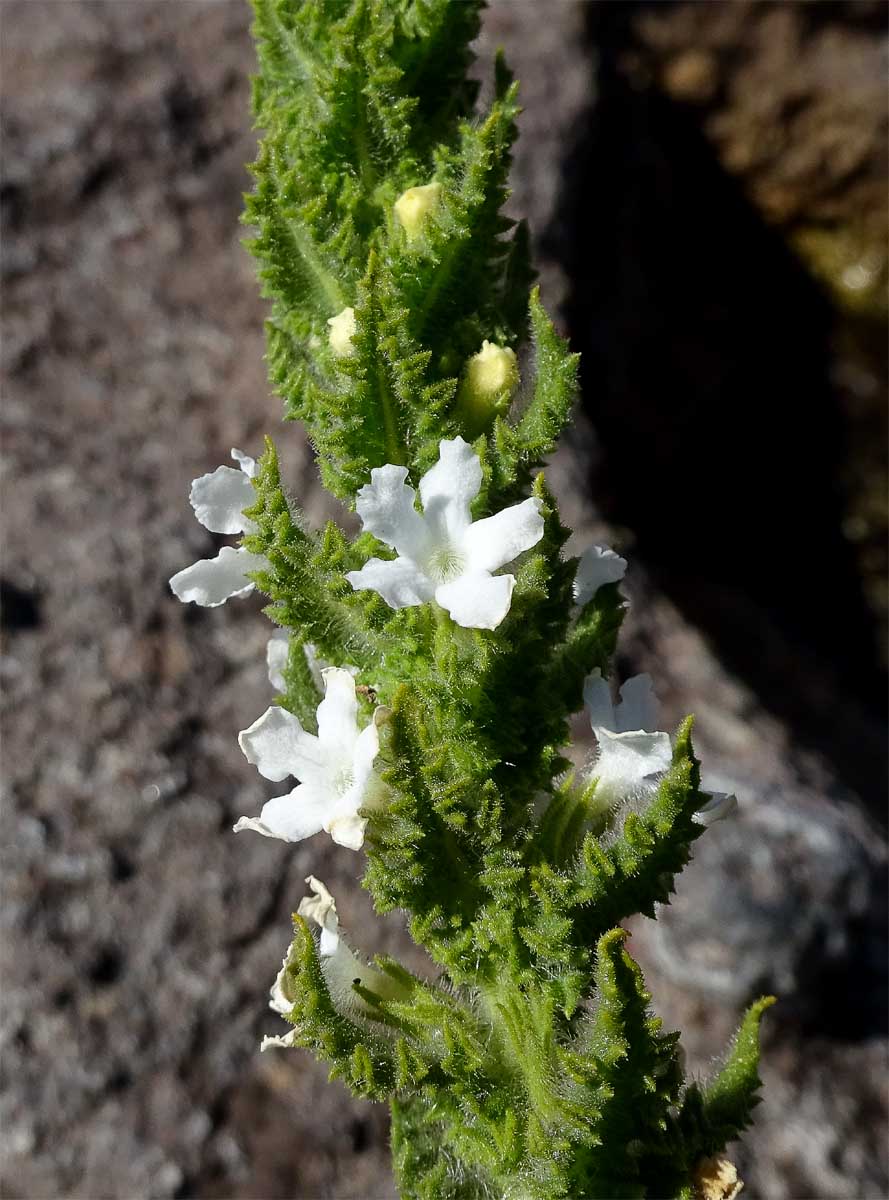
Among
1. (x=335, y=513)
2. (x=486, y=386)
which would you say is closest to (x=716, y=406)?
(x=335, y=513)

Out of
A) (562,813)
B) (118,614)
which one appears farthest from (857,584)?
(562,813)

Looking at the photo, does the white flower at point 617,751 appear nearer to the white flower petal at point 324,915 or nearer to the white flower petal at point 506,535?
the white flower petal at point 506,535

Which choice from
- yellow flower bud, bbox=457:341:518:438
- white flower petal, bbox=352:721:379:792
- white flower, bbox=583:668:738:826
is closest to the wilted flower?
white flower petal, bbox=352:721:379:792

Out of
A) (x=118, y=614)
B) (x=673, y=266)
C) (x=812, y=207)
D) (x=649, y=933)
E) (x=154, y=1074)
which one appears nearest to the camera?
(x=154, y=1074)

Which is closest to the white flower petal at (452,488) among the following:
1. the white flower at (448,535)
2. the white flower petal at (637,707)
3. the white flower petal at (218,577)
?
the white flower at (448,535)

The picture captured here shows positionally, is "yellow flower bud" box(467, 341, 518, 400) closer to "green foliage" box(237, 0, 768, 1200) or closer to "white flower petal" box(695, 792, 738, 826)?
"green foliage" box(237, 0, 768, 1200)

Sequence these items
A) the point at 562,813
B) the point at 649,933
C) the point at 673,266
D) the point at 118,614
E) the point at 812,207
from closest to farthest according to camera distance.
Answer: the point at 562,813 < the point at 118,614 < the point at 649,933 < the point at 673,266 < the point at 812,207

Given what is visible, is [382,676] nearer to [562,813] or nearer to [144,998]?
[562,813]

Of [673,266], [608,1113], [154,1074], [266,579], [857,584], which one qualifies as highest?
[266,579]
